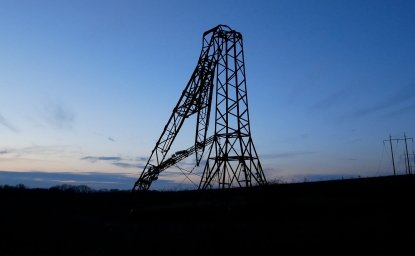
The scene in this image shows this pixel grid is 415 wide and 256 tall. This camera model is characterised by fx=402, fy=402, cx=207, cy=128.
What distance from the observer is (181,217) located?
23375 millimetres

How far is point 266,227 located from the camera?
Result: 17.7m

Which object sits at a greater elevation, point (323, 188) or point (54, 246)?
point (323, 188)

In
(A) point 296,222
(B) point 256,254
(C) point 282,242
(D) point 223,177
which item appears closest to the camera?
(B) point 256,254

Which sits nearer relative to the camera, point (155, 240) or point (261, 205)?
point (155, 240)

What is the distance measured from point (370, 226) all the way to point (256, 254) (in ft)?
18.6

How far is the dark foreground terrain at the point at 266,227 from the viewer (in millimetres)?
13086

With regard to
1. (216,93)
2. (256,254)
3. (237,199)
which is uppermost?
(216,93)

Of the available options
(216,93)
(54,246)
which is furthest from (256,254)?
(216,93)

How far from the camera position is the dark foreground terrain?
42.9ft

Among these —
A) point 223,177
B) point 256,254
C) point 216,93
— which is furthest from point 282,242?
point 216,93

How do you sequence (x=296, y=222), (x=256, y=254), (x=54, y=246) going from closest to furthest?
1. (x=256, y=254)
2. (x=54, y=246)
3. (x=296, y=222)

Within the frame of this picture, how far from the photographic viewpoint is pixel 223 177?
24.4 meters

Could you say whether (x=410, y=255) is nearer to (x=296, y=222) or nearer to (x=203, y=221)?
(x=296, y=222)

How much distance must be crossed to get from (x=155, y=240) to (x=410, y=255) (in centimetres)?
888
